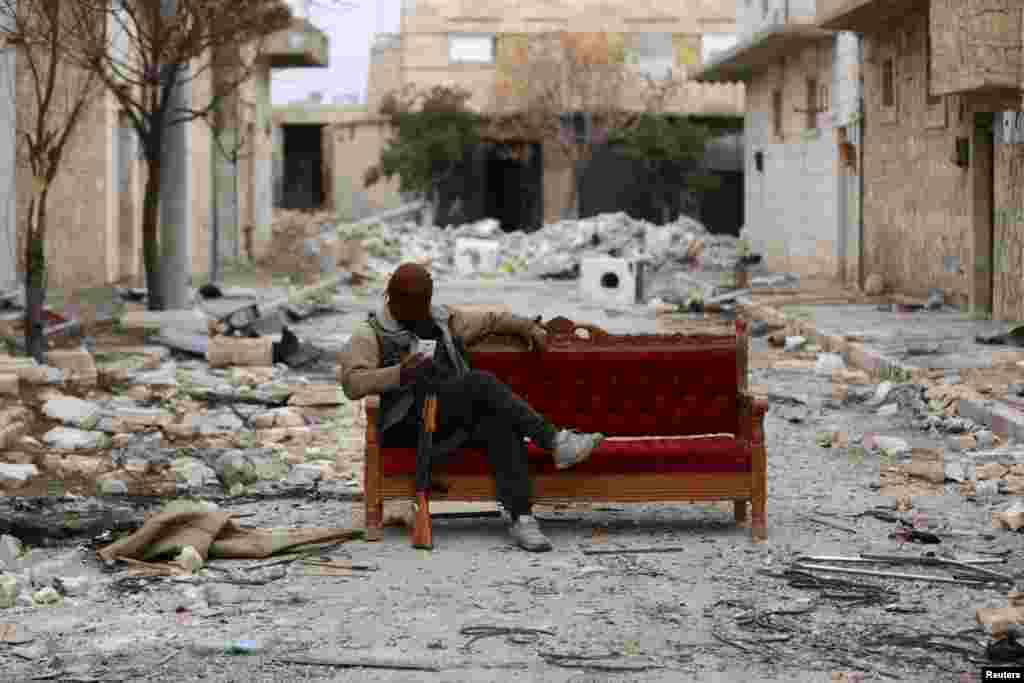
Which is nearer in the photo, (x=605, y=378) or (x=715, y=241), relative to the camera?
(x=605, y=378)

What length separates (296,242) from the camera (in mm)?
45438

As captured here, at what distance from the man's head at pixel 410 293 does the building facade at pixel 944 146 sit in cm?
1234

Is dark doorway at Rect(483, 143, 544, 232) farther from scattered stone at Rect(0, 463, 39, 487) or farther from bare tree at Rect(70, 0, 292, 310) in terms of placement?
scattered stone at Rect(0, 463, 39, 487)

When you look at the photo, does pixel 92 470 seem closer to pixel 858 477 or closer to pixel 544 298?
pixel 858 477

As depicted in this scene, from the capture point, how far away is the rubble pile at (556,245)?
42125mm

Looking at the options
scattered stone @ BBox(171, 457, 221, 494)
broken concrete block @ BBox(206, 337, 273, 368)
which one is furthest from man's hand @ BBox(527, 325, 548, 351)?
broken concrete block @ BBox(206, 337, 273, 368)

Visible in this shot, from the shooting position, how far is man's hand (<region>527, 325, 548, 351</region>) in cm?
876

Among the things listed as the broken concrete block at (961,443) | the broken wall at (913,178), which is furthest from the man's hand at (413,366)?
the broken wall at (913,178)

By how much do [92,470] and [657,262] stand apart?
108 ft

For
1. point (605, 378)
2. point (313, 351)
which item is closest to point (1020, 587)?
point (605, 378)

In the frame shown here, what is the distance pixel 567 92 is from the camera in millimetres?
56125

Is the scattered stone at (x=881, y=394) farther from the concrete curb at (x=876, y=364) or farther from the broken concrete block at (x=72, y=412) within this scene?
the broken concrete block at (x=72, y=412)

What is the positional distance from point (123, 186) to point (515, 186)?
108ft

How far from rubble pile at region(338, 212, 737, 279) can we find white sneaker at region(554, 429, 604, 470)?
30649mm
